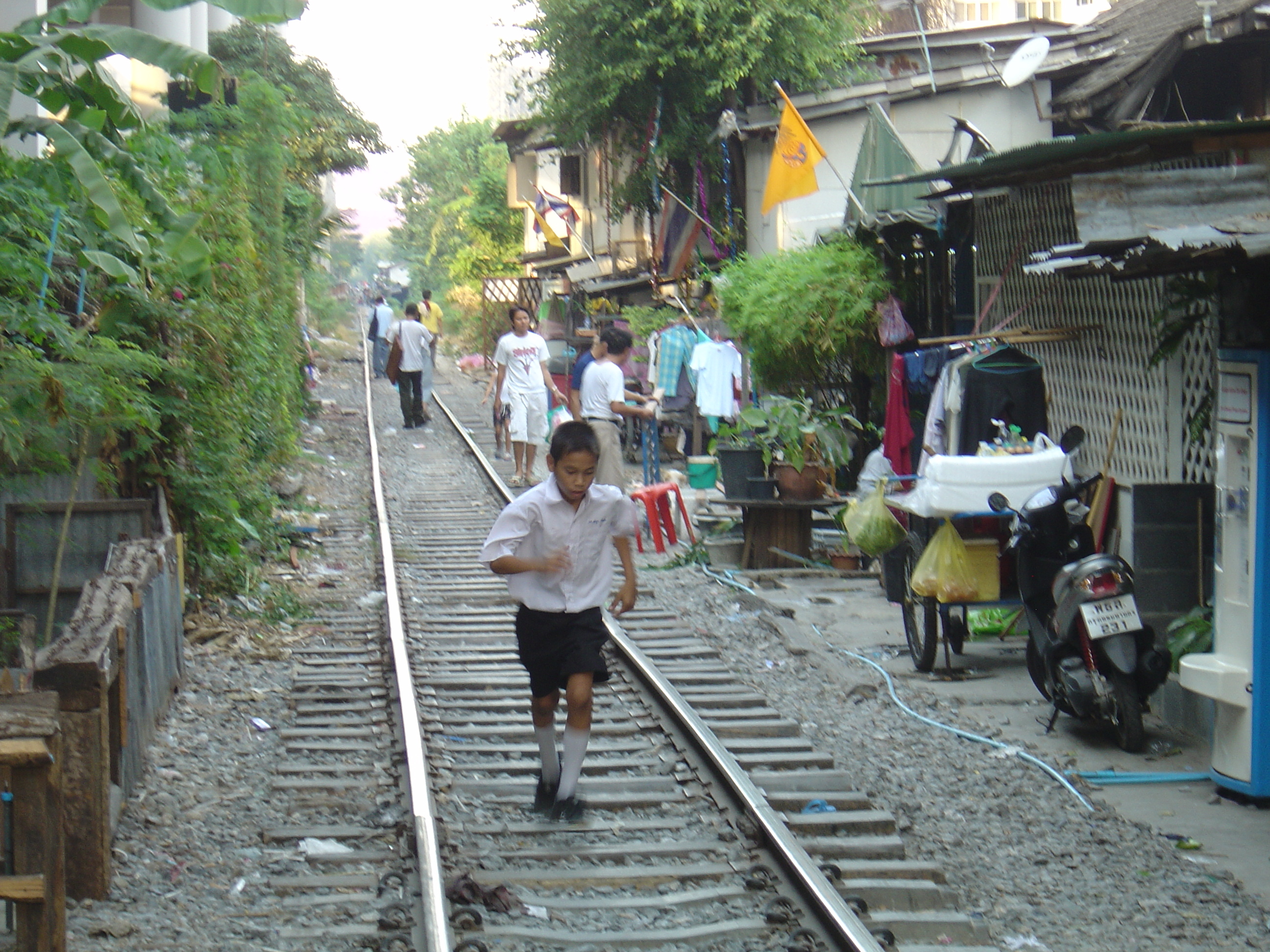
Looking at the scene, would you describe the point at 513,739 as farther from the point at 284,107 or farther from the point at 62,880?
the point at 284,107

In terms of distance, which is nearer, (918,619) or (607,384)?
(918,619)

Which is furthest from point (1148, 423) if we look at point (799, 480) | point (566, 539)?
point (566, 539)

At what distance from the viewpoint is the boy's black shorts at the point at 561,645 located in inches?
233

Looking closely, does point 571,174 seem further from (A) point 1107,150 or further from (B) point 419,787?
(B) point 419,787

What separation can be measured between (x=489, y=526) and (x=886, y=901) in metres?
9.91

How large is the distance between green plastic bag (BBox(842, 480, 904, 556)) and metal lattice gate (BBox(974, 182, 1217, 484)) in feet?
4.93

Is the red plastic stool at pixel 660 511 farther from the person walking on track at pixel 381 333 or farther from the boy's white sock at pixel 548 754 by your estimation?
the person walking on track at pixel 381 333

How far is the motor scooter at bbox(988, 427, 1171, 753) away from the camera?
7008 millimetres

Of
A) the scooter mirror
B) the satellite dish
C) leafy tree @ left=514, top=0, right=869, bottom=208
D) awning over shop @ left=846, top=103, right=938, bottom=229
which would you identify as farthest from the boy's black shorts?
leafy tree @ left=514, top=0, right=869, bottom=208

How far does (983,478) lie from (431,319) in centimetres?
3111

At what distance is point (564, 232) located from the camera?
133 feet

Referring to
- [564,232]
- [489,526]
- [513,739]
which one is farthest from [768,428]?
[564,232]

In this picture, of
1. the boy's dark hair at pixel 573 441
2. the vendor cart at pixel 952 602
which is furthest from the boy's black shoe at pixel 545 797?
the vendor cart at pixel 952 602

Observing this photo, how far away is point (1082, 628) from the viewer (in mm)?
7176
